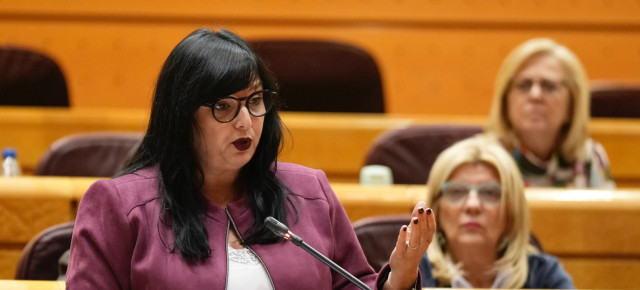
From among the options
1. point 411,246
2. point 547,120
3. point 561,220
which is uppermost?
point 411,246

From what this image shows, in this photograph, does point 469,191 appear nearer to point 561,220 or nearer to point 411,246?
point 561,220

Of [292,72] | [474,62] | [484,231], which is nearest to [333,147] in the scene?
[292,72]

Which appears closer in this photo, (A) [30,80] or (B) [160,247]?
(B) [160,247]

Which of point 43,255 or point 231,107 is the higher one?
point 231,107

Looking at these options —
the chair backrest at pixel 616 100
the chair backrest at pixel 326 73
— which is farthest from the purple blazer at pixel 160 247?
the chair backrest at pixel 616 100

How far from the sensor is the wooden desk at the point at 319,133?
2363 mm

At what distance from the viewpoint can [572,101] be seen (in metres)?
2.26

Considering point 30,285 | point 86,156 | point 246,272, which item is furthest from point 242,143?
point 86,156

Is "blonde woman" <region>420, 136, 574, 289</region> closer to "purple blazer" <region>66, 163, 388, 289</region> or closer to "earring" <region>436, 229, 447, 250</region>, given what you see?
"earring" <region>436, 229, 447, 250</region>

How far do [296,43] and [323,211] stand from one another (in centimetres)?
138

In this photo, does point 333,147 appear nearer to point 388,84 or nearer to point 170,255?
point 388,84

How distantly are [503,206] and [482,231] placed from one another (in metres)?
0.06

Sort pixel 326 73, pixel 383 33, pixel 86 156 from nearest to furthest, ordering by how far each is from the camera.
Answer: pixel 86 156
pixel 326 73
pixel 383 33

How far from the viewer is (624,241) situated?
1.83 metres
